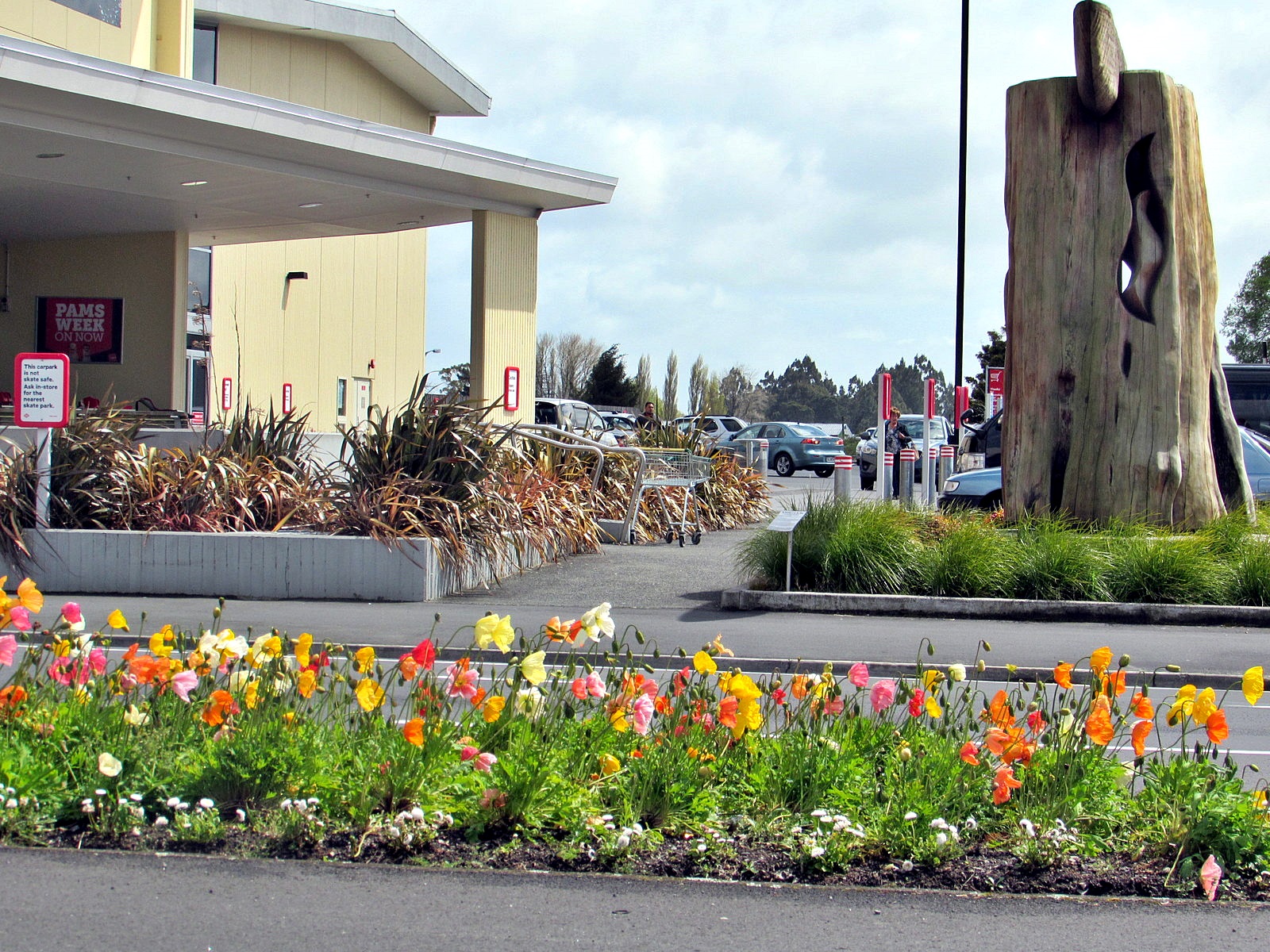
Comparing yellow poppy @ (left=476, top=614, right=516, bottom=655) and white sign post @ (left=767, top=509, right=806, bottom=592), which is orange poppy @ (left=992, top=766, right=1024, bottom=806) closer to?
yellow poppy @ (left=476, top=614, right=516, bottom=655)

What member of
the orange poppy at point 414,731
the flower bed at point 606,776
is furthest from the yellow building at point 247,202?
the orange poppy at point 414,731

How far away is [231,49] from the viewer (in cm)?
3117

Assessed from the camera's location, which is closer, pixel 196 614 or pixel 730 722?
pixel 730 722

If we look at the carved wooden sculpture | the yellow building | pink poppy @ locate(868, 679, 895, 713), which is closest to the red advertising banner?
the yellow building

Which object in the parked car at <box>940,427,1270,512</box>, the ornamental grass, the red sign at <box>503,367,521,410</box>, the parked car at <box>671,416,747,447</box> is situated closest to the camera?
the ornamental grass

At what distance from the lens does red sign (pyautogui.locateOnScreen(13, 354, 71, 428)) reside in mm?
11609

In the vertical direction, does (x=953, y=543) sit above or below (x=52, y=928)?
above

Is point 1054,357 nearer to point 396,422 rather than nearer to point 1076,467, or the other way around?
point 1076,467

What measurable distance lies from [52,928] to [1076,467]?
11.8m

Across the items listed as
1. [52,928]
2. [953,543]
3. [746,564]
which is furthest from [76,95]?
[52,928]

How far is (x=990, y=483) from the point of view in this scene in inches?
725

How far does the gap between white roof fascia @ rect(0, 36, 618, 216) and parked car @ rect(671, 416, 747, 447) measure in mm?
4310

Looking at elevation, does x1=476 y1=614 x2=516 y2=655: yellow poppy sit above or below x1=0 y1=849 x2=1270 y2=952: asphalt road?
above

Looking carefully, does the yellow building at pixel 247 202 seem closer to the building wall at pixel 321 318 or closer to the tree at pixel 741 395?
the building wall at pixel 321 318
